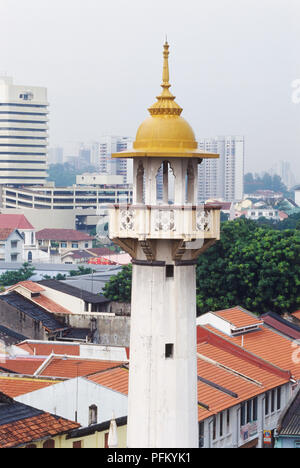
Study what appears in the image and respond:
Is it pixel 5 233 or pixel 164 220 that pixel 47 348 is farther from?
pixel 5 233

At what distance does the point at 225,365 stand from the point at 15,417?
25.6 feet

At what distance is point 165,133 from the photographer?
1117cm

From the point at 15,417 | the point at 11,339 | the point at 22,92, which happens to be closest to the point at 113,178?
the point at 22,92

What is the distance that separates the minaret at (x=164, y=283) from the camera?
36.6 ft

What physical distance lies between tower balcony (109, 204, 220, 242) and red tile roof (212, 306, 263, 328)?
15838 millimetres

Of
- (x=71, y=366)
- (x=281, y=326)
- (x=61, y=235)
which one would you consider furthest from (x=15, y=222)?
(x=71, y=366)

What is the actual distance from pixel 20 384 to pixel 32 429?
478 cm

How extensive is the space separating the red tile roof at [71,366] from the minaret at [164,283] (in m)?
11.7

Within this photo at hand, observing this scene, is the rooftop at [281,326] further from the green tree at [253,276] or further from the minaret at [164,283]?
the minaret at [164,283]

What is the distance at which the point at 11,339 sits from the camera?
30.4 metres

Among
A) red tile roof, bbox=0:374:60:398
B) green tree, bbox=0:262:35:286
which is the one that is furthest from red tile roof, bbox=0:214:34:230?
red tile roof, bbox=0:374:60:398

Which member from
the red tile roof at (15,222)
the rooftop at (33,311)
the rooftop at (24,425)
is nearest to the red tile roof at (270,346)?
the rooftop at (33,311)
